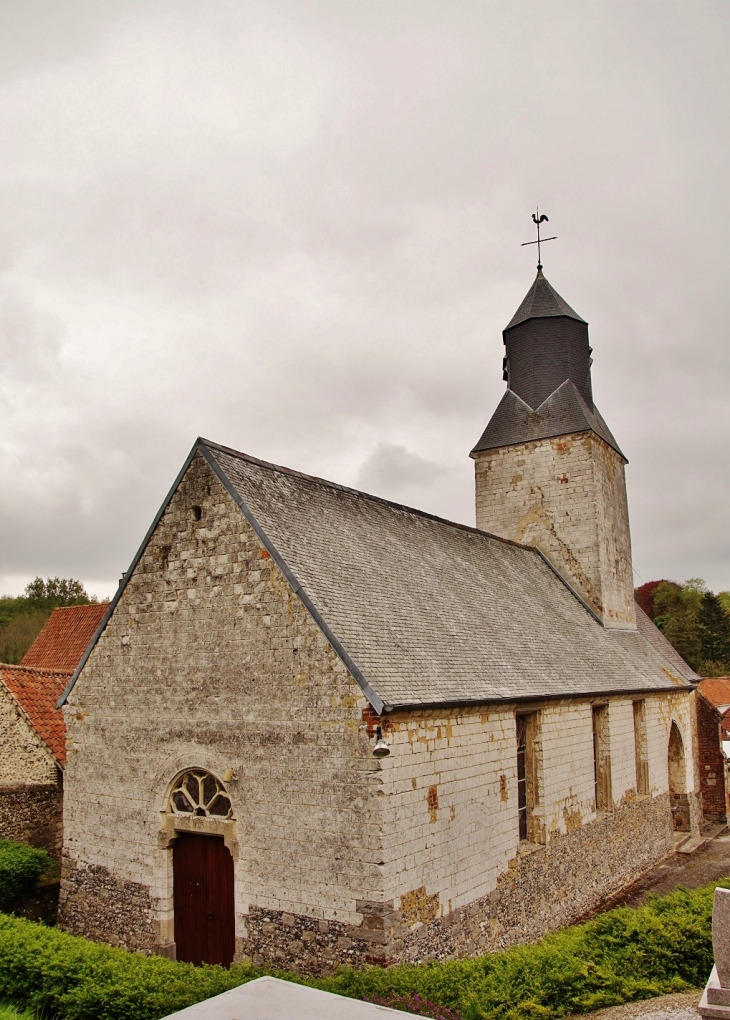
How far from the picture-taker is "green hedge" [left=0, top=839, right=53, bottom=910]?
1177cm

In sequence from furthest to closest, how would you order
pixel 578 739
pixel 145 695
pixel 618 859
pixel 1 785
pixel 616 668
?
pixel 616 668
pixel 618 859
pixel 578 739
pixel 1 785
pixel 145 695

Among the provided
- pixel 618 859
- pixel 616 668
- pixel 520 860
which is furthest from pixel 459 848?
pixel 616 668

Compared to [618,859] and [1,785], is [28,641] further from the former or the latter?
[618,859]

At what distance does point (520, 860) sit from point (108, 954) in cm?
621

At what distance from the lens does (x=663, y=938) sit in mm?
8406

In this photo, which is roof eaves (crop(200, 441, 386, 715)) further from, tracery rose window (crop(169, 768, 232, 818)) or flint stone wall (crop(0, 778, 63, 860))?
flint stone wall (crop(0, 778, 63, 860))

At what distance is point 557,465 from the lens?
835 inches

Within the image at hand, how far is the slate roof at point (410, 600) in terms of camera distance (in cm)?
1014

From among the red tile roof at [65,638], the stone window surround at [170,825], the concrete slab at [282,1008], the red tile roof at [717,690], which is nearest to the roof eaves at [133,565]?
the stone window surround at [170,825]

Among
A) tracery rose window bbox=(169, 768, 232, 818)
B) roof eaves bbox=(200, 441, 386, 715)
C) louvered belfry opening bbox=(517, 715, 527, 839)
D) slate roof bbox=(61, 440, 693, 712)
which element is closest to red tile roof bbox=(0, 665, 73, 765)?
slate roof bbox=(61, 440, 693, 712)

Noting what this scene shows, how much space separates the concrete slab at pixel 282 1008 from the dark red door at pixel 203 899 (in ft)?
19.3

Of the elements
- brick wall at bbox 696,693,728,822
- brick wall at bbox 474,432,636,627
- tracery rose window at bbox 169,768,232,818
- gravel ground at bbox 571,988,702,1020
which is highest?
brick wall at bbox 474,432,636,627

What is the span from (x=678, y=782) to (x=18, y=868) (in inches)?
664

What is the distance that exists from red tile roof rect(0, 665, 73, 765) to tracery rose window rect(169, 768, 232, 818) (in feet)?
14.4
